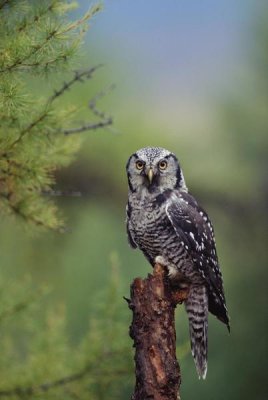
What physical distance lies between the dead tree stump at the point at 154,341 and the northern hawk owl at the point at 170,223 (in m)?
0.58

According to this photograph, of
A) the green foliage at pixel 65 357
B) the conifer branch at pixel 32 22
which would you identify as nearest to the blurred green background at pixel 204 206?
the green foliage at pixel 65 357

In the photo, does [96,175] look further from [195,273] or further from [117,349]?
[195,273]

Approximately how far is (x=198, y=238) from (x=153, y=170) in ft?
1.28

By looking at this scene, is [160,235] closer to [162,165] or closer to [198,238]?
[198,238]

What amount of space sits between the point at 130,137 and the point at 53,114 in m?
3.94

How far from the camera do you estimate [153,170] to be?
4.24 m

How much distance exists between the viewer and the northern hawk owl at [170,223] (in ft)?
14.0

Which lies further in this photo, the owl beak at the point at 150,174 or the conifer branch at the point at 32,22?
the owl beak at the point at 150,174

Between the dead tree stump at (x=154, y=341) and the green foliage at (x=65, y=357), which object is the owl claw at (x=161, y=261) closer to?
the dead tree stump at (x=154, y=341)

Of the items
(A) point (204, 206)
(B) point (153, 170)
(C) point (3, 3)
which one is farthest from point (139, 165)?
(A) point (204, 206)

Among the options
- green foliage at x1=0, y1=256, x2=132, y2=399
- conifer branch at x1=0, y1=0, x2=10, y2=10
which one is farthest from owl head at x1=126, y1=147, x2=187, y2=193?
conifer branch at x1=0, y1=0, x2=10, y2=10

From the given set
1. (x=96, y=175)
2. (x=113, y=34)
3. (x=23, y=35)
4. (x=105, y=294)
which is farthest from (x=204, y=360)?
(x=113, y=34)

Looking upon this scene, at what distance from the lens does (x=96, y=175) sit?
7430 millimetres

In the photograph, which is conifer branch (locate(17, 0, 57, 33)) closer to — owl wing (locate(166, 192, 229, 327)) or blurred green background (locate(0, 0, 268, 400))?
owl wing (locate(166, 192, 229, 327))
